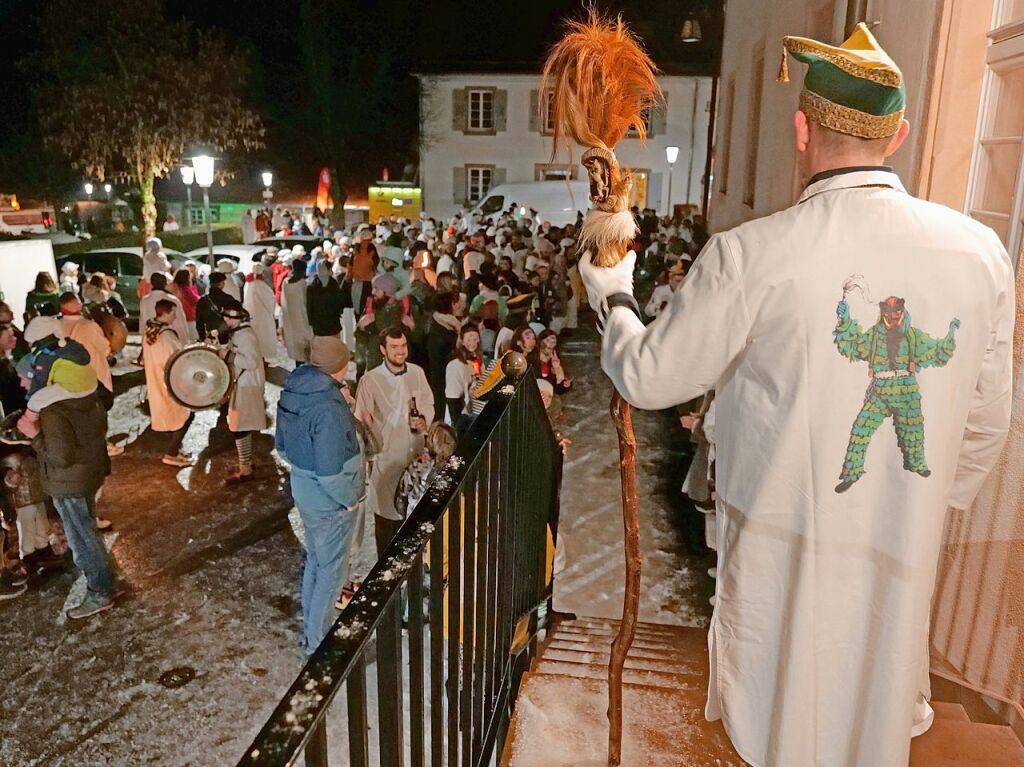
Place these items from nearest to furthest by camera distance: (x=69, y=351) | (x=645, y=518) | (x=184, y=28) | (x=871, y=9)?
(x=871, y=9), (x=69, y=351), (x=645, y=518), (x=184, y=28)

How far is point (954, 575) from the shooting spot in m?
2.85

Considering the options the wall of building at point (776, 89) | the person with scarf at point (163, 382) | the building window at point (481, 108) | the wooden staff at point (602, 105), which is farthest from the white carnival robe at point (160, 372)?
the building window at point (481, 108)

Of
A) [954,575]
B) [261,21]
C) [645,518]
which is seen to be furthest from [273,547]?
[261,21]

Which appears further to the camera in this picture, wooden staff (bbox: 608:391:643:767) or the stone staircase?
the stone staircase

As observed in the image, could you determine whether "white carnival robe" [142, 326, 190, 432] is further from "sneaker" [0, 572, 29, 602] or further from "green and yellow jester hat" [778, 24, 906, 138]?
"green and yellow jester hat" [778, 24, 906, 138]

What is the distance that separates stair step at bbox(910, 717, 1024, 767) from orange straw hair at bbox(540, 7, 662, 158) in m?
2.04

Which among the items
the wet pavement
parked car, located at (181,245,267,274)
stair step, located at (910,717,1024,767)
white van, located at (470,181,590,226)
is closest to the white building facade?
white van, located at (470,181,590,226)

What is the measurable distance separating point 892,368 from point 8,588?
629cm

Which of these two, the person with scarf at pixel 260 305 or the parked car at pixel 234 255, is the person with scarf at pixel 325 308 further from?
the parked car at pixel 234 255

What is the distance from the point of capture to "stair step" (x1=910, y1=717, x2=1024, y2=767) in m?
2.52

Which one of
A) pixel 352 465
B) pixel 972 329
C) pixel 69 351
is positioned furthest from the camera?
pixel 69 351

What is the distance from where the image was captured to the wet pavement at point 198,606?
4.61m

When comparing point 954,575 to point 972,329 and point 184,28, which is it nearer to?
point 972,329

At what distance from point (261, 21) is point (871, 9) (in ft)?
126
